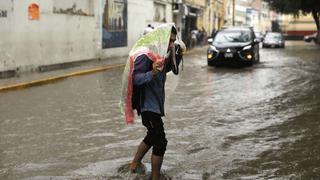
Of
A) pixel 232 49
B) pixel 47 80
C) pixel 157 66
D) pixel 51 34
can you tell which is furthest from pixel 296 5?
pixel 157 66

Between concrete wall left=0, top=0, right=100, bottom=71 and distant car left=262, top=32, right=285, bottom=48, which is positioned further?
distant car left=262, top=32, right=285, bottom=48

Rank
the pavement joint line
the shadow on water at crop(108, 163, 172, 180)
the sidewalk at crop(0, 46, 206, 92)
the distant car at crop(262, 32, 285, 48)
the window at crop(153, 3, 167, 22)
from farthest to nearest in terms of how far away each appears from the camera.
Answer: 1. the distant car at crop(262, 32, 285, 48)
2. the window at crop(153, 3, 167, 22)
3. the sidewalk at crop(0, 46, 206, 92)
4. the pavement joint line
5. the shadow on water at crop(108, 163, 172, 180)

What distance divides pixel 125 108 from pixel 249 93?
8631 millimetres

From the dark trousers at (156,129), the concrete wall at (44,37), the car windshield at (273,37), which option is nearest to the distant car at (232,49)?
the concrete wall at (44,37)

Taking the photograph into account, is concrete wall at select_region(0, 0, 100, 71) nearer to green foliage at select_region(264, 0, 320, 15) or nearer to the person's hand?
the person's hand

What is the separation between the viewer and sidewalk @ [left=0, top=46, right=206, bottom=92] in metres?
15.5

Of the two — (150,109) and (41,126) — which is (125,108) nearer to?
(150,109)

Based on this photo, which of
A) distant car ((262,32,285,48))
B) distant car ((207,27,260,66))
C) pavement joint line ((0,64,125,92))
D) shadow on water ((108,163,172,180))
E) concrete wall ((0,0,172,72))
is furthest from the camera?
distant car ((262,32,285,48))

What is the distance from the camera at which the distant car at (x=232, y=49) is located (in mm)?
22438

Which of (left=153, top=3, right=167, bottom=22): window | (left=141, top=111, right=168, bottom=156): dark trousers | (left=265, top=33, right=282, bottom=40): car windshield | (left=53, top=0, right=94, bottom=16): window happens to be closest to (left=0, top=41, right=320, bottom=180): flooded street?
(left=141, top=111, right=168, bottom=156): dark trousers

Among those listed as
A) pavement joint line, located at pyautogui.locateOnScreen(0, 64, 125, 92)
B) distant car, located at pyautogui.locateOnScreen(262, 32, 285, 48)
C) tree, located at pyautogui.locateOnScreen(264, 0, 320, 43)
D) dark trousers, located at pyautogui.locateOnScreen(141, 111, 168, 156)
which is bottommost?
pavement joint line, located at pyautogui.locateOnScreen(0, 64, 125, 92)

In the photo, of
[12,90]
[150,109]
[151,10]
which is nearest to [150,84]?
[150,109]

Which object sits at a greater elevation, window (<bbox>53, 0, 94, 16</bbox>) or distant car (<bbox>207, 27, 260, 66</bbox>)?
window (<bbox>53, 0, 94, 16</bbox>)

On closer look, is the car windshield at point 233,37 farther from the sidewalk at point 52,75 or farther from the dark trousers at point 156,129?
the dark trousers at point 156,129
